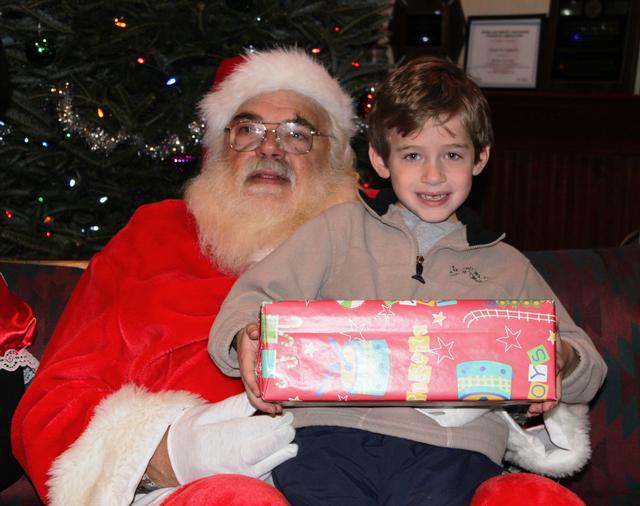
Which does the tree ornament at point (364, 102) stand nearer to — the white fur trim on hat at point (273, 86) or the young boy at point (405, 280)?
the white fur trim on hat at point (273, 86)

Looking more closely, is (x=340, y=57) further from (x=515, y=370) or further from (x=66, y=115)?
(x=515, y=370)

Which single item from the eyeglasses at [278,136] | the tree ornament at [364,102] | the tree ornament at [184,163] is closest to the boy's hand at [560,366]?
the eyeglasses at [278,136]

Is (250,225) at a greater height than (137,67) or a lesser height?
lesser

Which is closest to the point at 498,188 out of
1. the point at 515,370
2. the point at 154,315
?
the point at 154,315

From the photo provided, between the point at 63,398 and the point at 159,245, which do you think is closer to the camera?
the point at 63,398

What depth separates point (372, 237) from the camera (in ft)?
6.78

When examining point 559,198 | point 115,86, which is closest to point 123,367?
point 115,86

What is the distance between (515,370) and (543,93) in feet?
12.0

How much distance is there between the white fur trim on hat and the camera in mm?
2768

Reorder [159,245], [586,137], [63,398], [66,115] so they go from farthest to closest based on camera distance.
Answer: [586,137]
[66,115]
[159,245]
[63,398]

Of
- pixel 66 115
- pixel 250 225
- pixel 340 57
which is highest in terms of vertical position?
pixel 340 57

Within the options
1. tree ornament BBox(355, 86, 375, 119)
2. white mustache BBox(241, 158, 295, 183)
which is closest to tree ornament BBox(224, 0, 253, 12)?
tree ornament BBox(355, 86, 375, 119)

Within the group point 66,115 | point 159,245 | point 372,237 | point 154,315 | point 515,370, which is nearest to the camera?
point 515,370

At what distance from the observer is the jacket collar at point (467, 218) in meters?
2.07
